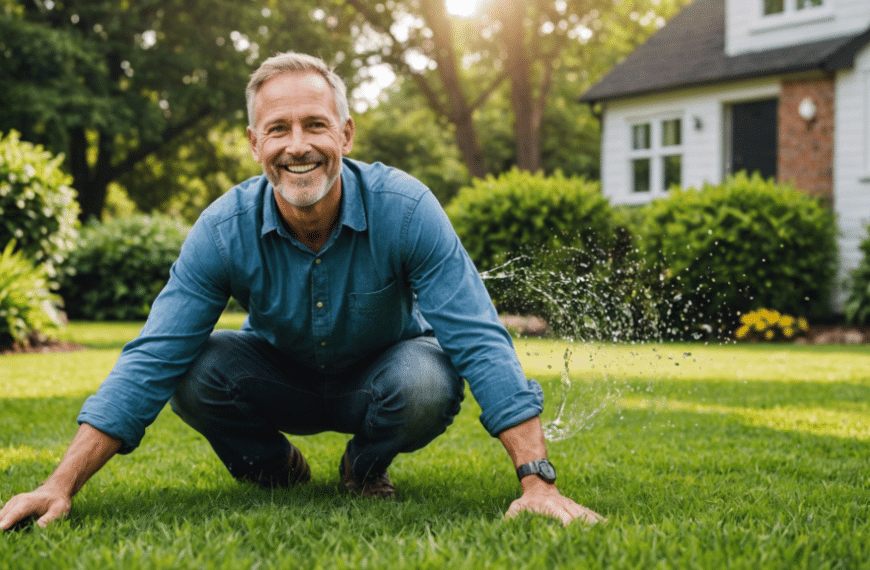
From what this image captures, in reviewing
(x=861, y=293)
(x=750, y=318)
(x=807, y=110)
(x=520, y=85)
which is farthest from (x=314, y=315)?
(x=520, y=85)

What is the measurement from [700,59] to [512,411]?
1416cm

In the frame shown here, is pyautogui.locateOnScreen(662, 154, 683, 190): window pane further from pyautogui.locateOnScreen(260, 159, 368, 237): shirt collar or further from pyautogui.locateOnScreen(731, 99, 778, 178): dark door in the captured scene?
pyautogui.locateOnScreen(260, 159, 368, 237): shirt collar

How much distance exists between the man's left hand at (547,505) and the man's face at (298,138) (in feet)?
3.88

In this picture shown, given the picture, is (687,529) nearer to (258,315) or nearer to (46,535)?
(258,315)

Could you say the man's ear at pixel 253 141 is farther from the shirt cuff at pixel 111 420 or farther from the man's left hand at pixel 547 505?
the man's left hand at pixel 547 505

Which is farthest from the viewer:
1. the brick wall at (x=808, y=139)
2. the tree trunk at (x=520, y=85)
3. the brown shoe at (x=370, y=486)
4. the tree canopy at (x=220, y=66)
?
the tree trunk at (x=520, y=85)

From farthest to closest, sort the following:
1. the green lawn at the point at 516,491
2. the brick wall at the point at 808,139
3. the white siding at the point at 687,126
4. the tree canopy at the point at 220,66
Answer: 1. the tree canopy at the point at 220,66
2. the white siding at the point at 687,126
3. the brick wall at the point at 808,139
4. the green lawn at the point at 516,491

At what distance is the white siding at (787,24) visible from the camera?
13039 millimetres

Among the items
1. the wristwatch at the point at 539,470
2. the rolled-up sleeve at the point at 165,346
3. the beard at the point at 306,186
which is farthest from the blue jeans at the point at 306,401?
the beard at the point at 306,186

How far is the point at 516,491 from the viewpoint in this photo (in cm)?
317

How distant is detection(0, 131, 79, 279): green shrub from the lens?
8.92 meters

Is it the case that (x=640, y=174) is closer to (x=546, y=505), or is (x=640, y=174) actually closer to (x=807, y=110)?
(x=807, y=110)

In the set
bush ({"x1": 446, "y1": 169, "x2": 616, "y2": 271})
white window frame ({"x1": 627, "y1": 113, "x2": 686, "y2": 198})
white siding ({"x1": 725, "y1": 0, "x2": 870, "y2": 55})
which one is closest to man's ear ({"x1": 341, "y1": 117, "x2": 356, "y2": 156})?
bush ({"x1": 446, "y1": 169, "x2": 616, "y2": 271})

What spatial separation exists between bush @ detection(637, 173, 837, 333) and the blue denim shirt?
300 inches
